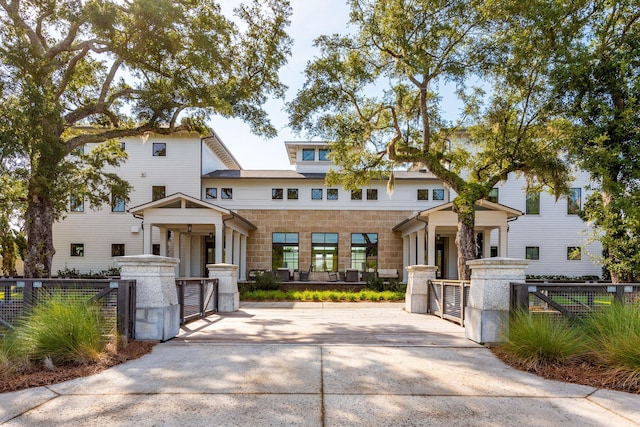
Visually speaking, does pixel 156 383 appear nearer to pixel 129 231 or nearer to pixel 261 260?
pixel 261 260

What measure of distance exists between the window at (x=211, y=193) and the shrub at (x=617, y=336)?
1956 centimetres

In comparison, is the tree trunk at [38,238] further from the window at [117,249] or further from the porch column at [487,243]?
the porch column at [487,243]

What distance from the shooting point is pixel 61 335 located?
477 centimetres

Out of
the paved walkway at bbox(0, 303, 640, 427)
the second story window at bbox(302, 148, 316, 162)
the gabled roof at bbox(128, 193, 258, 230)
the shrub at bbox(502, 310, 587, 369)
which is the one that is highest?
the second story window at bbox(302, 148, 316, 162)

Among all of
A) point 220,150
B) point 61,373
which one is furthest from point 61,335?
point 220,150

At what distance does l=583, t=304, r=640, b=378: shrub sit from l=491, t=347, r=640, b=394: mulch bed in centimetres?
10

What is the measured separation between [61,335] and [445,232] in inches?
739

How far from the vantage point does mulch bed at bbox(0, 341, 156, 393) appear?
4.00 metres

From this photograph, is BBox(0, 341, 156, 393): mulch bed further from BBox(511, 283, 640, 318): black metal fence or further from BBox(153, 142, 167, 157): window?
BBox(153, 142, 167, 157): window

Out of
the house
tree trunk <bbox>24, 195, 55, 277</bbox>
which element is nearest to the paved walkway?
tree trunk <bbox>24, 195, 55, 277</bbox>

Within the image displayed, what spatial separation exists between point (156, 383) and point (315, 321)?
16.5 ft

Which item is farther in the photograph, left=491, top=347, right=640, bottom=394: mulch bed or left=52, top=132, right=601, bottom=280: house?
left=52, top=132, right=601, bottom=280: house

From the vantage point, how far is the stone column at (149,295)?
6086 millimetres

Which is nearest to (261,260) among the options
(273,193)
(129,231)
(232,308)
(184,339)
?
(273,193)
